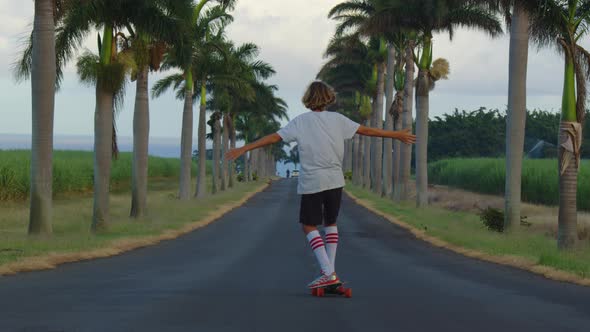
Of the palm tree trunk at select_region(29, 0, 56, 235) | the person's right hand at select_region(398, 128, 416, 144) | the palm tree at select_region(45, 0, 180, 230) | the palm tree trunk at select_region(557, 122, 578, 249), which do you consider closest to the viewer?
the person's right hand at select_region(398, 128, 416, 144)

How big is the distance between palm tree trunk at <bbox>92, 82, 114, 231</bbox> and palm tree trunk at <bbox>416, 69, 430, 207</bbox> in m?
17.8

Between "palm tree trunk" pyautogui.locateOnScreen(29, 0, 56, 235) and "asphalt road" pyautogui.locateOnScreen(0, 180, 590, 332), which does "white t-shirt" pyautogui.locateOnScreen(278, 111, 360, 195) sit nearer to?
"asphalt road" pyautogui.locateOnScreen(0, 180, 590, 332)

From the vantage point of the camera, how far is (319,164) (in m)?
8.27

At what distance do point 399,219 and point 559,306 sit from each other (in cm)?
2091

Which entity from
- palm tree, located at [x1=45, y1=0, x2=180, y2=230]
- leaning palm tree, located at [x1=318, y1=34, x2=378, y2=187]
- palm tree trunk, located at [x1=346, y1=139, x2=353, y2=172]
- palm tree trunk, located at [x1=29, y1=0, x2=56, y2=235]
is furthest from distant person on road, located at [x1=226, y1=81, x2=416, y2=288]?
palm tree trunk, located at [x1=346, y1=139, x2=353, y2=172]

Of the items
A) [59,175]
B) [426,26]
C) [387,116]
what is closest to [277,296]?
[426,26]

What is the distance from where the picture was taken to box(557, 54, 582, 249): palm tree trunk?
17.0 metres

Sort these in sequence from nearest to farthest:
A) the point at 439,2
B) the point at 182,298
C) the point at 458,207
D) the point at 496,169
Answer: the point at 182,298, the point at 439,2, the point at 458,207, the point at 496,169

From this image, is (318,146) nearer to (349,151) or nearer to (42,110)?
(42,110)

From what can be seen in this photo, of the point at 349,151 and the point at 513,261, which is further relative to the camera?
the point at 349,151

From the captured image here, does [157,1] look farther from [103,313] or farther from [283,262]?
[103,313]

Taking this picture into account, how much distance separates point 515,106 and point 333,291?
1479cm

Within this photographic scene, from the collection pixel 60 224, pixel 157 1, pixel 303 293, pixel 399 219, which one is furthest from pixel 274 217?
pixel 303 293

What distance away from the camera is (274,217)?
30219 millimetres
